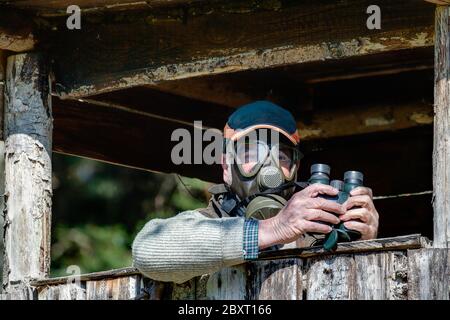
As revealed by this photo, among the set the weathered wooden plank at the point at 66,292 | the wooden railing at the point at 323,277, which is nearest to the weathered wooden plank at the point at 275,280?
the wooden railing at the point at 323,277

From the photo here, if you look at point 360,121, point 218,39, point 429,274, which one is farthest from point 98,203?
point 429,274

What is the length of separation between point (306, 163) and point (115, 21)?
2.16m

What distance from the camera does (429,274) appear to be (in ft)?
17.3

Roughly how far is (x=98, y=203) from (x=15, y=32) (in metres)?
8.51

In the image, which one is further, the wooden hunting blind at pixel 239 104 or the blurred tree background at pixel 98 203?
the blurred tree background at pixel 98 203

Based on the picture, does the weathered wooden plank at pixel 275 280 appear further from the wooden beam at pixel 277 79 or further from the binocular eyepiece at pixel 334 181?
the wooden beam at pixel 277 79

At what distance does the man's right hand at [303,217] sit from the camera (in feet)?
18.3

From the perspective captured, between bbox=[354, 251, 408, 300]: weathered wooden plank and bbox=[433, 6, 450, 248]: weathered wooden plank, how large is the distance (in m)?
0.23

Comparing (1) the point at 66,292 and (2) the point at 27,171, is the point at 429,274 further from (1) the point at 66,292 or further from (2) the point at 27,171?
(2) the point at 27,171

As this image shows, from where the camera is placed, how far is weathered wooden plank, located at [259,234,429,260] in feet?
17.4

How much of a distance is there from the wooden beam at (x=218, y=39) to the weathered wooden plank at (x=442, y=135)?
1.13 feet

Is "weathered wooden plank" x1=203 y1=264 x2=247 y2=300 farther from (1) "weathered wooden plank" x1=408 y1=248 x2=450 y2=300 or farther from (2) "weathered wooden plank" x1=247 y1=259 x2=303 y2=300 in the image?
(1) "weathered wooden plank" x1=408 y1=248 x2=450 y2=300

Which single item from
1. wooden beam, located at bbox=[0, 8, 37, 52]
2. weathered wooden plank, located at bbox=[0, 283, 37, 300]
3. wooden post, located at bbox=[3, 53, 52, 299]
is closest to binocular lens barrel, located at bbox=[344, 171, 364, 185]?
weathered wooden plank, located at bbox=[0, 283, 37, 300]

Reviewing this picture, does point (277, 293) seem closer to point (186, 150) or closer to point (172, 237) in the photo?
point (172, 237)
